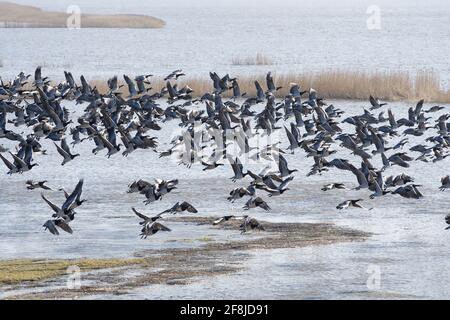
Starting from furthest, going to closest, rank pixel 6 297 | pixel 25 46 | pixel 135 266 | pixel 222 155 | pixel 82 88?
pixel 25 46
pixel 82 88
pixel 222 155
pixel 135 266
pixel 6 297

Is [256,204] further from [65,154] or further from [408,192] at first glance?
[65,154]

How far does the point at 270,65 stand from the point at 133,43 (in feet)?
155

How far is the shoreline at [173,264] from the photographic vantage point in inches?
771

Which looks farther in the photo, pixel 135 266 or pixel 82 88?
pixel 82 88

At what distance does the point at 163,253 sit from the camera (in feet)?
72.4

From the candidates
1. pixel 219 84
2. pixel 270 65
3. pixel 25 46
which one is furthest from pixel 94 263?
pixel 25 46

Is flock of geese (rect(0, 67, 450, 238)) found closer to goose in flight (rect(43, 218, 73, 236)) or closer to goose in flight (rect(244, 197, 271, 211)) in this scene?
goose in flight (rect(244, 197, 271, 211))

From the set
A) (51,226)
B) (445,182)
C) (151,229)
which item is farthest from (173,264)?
(445,182)

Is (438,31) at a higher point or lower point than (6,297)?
lower

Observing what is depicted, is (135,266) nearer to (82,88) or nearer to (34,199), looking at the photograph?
(34,199)

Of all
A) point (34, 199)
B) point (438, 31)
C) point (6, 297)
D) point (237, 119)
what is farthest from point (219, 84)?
point (438, 31)

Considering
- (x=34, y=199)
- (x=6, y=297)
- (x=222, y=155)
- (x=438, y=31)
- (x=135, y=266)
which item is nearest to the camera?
(x=6, y=297)

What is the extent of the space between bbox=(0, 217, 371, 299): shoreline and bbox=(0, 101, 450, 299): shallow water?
12.2 inches

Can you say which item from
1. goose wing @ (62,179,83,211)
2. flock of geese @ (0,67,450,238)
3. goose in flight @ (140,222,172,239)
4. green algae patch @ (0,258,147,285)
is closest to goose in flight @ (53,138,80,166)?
flock of geese @ (0,67,450,238)
